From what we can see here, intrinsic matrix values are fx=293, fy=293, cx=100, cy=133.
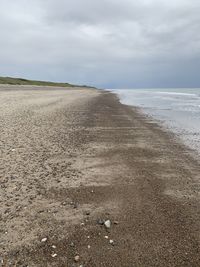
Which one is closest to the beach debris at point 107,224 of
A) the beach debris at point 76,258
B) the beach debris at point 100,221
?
the beach debris at point 100,221

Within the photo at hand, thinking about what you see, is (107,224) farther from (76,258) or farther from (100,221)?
(76,258)

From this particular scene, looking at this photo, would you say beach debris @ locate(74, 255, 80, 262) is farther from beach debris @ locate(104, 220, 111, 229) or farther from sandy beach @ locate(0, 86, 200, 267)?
beach debris @ locate(104, 220, 111, 229)

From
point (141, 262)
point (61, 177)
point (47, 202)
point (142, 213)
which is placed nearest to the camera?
point (141, 262)

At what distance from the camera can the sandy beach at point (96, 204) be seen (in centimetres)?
460

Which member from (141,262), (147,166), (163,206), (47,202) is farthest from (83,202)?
(147,166)

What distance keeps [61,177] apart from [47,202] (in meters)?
1.61

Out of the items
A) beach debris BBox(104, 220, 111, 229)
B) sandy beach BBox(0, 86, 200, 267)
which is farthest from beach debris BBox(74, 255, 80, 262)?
beach debris BBox(104, 220, 111, 229)

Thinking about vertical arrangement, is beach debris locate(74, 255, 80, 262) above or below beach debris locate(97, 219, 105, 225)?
below

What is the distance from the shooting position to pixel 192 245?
4852mm

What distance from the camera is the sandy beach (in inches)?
181

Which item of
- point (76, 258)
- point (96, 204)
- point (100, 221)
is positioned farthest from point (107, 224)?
point (76, 258)

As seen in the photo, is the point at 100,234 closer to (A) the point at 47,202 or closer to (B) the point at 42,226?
(B) the point at 42,226

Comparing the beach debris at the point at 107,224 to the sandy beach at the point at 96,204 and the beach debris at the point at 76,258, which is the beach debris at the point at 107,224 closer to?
the sandy beach at the point at 96,204

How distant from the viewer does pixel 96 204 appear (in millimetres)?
6328
